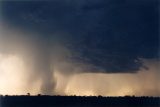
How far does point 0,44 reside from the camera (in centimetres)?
1638

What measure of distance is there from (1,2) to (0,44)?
Answer: 136cm

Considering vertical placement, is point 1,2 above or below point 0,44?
above

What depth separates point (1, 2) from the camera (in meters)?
16.0
